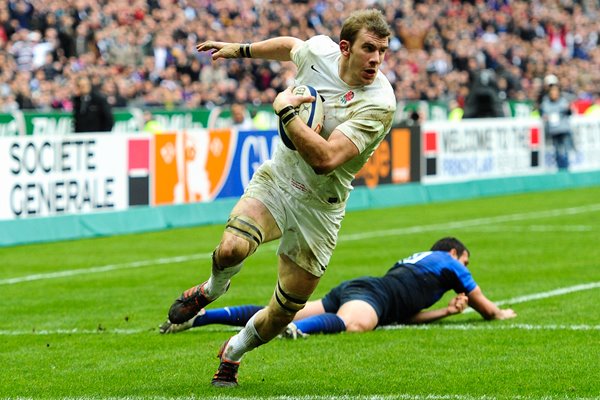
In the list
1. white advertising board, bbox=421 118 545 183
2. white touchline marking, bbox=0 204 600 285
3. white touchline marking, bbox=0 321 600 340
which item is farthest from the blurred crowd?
white touchline marking, bbox=0 321 600 340

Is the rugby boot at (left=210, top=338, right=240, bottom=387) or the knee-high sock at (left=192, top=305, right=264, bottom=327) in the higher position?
the knee-high sock at (left=192, top=305, right=264, bottom=327)

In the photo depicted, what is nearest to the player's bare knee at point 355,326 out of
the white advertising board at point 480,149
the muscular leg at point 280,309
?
the muscular leg at point 280,309

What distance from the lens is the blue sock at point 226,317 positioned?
34.2 ft

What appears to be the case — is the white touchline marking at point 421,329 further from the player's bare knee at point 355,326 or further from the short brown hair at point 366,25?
the short brown hair at point 366,25

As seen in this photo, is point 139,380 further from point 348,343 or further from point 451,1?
point 451,1

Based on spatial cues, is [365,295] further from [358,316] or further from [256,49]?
[256,49]

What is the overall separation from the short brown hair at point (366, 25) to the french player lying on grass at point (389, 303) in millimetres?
3135

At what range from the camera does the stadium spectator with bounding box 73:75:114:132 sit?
909 inches

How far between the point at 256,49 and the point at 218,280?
5.43ft

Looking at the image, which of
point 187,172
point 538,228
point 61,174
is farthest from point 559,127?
point 61,174

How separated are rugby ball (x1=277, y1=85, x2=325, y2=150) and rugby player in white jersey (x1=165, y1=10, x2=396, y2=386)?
11 centimetres

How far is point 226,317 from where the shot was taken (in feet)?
34.4

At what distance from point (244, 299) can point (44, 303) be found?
1.89 meters

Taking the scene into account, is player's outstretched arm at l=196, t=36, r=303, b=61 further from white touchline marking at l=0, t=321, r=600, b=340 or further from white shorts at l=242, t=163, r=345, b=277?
white touchline marking at l=0, t=321, r=600, b=340
